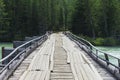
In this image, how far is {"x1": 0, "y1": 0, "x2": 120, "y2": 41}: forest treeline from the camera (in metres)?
73.8

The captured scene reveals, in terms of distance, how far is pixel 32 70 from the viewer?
1398 centimetres

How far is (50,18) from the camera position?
328 feet

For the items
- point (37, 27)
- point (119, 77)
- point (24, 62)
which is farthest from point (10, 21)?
point (119, 77)

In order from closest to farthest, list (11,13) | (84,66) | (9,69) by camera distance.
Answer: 1. (9,69)
2. (84,66)
3. (11,13)

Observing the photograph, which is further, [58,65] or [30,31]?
Answer: [30,31]

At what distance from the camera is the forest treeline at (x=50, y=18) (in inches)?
2904

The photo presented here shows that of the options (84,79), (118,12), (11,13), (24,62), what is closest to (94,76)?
(84,79)

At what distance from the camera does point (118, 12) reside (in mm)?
72562

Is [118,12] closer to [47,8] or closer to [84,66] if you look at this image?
[47,8]

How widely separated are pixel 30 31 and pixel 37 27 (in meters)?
3.25

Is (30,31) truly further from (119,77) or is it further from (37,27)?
(119,77)

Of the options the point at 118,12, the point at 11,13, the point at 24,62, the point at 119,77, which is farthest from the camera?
the point at 11,13

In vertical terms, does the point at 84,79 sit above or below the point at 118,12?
below

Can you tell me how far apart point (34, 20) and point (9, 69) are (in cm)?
7587
